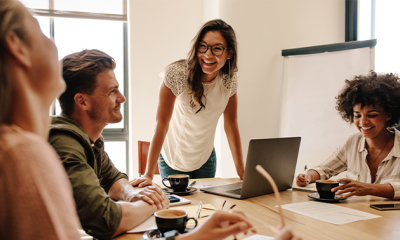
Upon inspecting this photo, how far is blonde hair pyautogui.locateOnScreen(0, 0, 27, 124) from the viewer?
399mm

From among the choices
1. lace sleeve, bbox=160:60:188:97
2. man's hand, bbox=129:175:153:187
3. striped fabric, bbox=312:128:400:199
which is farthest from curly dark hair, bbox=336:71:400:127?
man's hand, bbox=129:175:153:187

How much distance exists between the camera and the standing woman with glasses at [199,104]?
1811mm

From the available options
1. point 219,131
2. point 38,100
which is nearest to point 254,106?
point 219,131

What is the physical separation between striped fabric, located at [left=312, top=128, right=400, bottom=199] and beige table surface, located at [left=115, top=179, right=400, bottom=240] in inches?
11.4

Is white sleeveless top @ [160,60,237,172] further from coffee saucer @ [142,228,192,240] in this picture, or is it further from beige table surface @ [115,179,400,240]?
coffee saucer @ [142,228,192,240]

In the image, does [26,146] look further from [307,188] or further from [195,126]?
[195,126]

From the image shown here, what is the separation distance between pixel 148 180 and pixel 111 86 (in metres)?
0.54

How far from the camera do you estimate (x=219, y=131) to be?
132 inches

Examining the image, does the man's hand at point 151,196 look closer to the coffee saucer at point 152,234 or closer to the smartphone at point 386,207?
the coffee saucer at point 152,234

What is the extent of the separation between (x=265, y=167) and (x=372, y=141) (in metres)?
0.78

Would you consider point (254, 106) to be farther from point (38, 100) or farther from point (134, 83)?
point (38, 100)

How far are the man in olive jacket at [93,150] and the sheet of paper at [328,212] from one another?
0.51 meters

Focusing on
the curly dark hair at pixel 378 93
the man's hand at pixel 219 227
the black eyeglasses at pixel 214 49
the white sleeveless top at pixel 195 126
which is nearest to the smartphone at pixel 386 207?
the curly dark hair at pixel 378 93

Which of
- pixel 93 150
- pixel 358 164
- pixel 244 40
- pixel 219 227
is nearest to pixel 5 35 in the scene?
pixel 219 227
